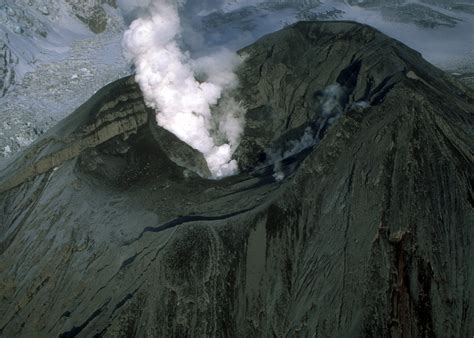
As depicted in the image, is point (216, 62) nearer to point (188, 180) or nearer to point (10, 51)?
point (188, 180)

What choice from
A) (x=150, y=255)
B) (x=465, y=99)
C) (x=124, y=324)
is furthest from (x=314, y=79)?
(x=124, y=324)

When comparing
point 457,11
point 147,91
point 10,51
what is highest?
point 147,91

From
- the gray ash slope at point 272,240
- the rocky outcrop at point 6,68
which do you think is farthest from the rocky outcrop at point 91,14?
the gray ash slope at point 272,240

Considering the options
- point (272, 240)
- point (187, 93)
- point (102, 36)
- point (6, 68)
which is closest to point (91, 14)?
point (102, 36)

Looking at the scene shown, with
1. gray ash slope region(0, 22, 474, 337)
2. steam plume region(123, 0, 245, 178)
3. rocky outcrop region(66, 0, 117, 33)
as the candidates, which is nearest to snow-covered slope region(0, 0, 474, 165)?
rocky outcrop region(66, 0, 117, 33)

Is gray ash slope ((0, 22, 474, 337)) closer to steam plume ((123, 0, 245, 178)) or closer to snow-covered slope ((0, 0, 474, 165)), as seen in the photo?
steam plume ((123, 0, 245, 178))

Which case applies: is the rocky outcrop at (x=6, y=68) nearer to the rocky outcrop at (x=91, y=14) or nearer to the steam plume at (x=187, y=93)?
the rocky outcrop at (x=91, y=14)
